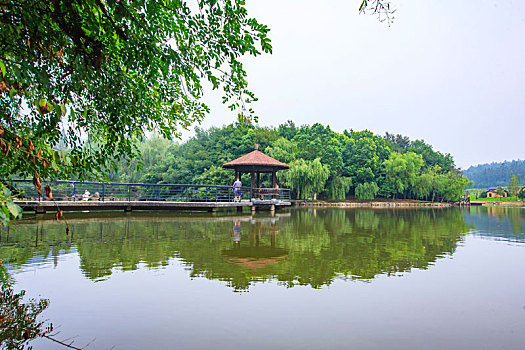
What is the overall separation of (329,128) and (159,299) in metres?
36.8

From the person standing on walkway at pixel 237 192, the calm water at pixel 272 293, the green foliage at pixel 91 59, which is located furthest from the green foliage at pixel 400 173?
the green foliage at pixel 91 59

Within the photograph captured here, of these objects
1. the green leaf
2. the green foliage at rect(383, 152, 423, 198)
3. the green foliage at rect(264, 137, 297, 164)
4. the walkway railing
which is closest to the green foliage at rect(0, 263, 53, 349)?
the green leaf

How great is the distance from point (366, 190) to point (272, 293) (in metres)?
31.9

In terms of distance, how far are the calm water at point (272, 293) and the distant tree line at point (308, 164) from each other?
19077 mm

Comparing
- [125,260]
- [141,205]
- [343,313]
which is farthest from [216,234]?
[141,205]

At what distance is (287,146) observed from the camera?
28.6 m

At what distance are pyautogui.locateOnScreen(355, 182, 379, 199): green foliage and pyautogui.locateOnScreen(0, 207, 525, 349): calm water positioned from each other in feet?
89.8

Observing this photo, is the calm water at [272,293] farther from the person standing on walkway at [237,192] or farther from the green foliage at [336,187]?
the green foliage at [336,187]

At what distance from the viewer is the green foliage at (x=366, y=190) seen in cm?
3434

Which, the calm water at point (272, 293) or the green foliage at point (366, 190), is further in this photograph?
the green foliage at point (366, 190)

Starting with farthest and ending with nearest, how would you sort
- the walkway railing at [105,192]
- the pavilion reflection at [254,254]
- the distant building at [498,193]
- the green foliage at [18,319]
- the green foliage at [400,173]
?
the distant building at [498,193] < the green foliage at [400,173] < the walkway railing at [105,192] < the pavilion reflection at [254,254] < the green foliage at [18,319]

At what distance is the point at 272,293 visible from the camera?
397cm

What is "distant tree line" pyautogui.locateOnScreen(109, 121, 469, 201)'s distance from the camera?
27.5 m

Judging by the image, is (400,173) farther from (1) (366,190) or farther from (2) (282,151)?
(2) (282,151)
